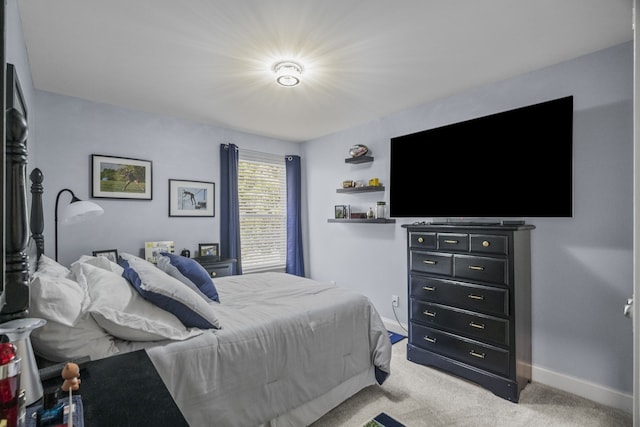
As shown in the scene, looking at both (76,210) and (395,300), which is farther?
(395,300)

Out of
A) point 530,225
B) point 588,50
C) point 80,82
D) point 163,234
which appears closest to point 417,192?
point 530,225

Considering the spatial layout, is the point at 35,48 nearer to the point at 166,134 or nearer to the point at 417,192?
the point at 166,134

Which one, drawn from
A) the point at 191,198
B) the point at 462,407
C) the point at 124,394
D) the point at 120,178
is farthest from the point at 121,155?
the point at 462,407

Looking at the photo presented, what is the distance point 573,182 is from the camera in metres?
2.49

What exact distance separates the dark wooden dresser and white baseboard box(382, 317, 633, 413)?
0.40ft

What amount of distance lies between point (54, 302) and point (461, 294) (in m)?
2.70

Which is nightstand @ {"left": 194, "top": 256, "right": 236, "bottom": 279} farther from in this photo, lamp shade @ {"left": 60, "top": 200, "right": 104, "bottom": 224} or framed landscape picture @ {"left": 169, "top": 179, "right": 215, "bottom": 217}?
lamp shade @ {"left": 60, "top": 200, "right": 104, "bottom": 224}

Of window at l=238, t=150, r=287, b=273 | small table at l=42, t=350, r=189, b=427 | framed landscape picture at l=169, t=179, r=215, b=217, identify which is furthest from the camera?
window at l=238, t=150, r=287, b=273

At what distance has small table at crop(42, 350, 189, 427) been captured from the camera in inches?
34.5

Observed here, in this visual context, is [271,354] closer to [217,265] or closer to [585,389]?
[217,265]

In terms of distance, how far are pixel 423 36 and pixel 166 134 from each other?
300 cm

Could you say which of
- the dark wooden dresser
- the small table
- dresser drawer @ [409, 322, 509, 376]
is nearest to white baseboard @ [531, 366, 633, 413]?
the dark wooden dresser

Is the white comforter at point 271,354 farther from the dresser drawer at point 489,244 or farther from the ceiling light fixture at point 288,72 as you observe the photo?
the ceiling light fixture at point 288,72

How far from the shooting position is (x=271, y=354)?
185 cm
